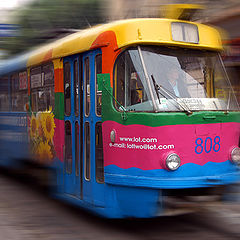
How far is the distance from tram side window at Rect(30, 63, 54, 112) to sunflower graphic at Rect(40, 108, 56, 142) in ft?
0.38

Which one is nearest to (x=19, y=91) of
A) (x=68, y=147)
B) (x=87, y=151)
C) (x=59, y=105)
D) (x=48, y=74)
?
(x=48, y=74)

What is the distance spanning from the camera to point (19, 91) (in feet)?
30.7

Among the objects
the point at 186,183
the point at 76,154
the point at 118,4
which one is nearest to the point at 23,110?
the point at 76,154

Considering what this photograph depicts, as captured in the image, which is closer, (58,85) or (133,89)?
(133,89)

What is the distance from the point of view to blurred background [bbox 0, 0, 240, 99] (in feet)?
39.0

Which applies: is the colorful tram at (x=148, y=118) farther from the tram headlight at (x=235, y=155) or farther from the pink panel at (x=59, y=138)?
the pink panel at (x=59, y=138)

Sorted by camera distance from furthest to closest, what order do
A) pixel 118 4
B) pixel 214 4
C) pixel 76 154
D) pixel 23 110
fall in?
pixel 118 4, pixel 214 4, pixel 23 110, pixel 76 154

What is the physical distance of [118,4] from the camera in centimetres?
1686

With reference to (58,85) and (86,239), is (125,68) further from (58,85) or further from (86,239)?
(86,239)

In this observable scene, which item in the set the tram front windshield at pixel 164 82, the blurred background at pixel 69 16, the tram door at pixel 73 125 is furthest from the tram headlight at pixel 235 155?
the blurred background at pixel 69 16

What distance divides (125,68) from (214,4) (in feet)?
20.2

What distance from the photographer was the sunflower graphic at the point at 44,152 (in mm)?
7613

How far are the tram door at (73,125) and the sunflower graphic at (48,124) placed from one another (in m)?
0.50

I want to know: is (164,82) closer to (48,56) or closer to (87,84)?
(87,84)
